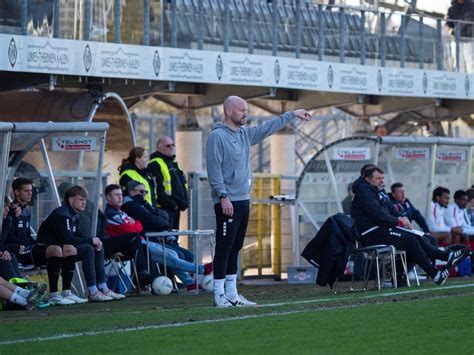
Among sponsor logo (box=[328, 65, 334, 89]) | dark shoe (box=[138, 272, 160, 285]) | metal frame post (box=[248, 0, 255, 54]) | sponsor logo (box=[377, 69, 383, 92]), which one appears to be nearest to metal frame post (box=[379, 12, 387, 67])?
sponsor logo (box=[377, 69, 383, 92])

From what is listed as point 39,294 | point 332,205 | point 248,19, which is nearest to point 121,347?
point 39,294

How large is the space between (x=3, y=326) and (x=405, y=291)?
17.0 ft

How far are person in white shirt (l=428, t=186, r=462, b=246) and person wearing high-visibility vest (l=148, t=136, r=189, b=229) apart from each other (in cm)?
491

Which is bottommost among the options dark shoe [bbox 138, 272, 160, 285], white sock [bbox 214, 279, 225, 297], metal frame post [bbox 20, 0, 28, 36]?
dark shoe [bbox 138, 272, 160, 285]

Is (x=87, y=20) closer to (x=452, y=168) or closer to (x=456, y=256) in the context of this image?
(x=452, y=168)

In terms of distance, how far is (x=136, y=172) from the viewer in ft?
56.7

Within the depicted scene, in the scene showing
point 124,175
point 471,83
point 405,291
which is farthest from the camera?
point 471,83

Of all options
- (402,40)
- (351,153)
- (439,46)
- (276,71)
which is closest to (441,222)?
(351,153)

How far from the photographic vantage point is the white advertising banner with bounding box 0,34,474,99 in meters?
19.6

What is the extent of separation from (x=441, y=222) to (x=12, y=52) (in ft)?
22.9

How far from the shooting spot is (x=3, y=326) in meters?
10.6

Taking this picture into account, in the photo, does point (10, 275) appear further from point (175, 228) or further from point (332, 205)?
point (332, 205)

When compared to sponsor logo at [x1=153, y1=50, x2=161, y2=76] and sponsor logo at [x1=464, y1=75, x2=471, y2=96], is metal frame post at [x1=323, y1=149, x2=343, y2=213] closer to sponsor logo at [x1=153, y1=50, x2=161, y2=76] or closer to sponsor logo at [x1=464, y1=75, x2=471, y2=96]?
sponsor logo at [x1=153, y1=50, x2=161, y2=76]

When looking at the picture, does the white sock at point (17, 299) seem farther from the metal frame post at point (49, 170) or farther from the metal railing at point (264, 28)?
the metal railing at point (264, 28)
